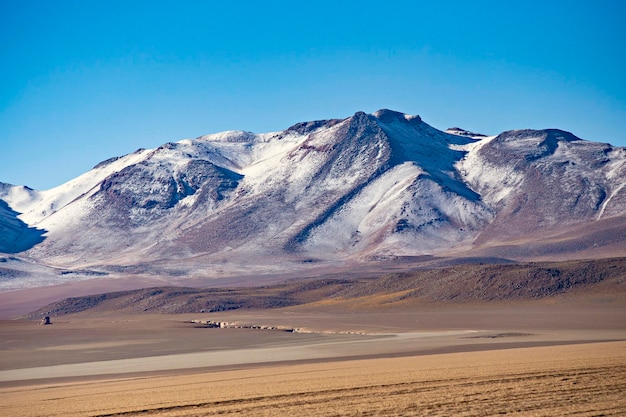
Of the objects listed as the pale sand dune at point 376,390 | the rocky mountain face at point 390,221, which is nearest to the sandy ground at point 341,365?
the pale sand dune at point 376,390

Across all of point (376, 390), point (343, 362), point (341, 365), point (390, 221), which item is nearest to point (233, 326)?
point (343, 362)

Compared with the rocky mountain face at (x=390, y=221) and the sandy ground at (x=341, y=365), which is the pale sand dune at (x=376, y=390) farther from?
the rocky mountain face at (x=390, y=221)

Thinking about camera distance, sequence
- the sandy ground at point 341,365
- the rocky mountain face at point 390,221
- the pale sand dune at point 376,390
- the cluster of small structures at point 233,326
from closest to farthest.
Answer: the pale sand dune at point 376,390 → the sandy ground at point 341,365 → the cluster of small structures at point 233,326 → the rocky mountain face at point 390,221

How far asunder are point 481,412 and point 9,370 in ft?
93.4

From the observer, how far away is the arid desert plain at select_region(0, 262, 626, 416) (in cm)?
2338

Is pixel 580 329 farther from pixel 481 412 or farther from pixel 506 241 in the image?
pixel 506 241

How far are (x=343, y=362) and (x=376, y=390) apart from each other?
1196 centimetres

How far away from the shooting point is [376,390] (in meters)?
25.5

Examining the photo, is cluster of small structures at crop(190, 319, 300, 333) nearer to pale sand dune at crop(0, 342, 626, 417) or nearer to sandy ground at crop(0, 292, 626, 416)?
sandy ground at crop(0, 292, 626, 416)

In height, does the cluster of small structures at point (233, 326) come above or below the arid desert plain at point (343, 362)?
below

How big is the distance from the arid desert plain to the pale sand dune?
0.06 metres

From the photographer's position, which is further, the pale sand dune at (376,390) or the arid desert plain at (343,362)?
the arid desert plain at (343,362)

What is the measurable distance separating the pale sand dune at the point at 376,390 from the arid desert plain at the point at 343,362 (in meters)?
0.06

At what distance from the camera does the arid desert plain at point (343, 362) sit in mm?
23375
